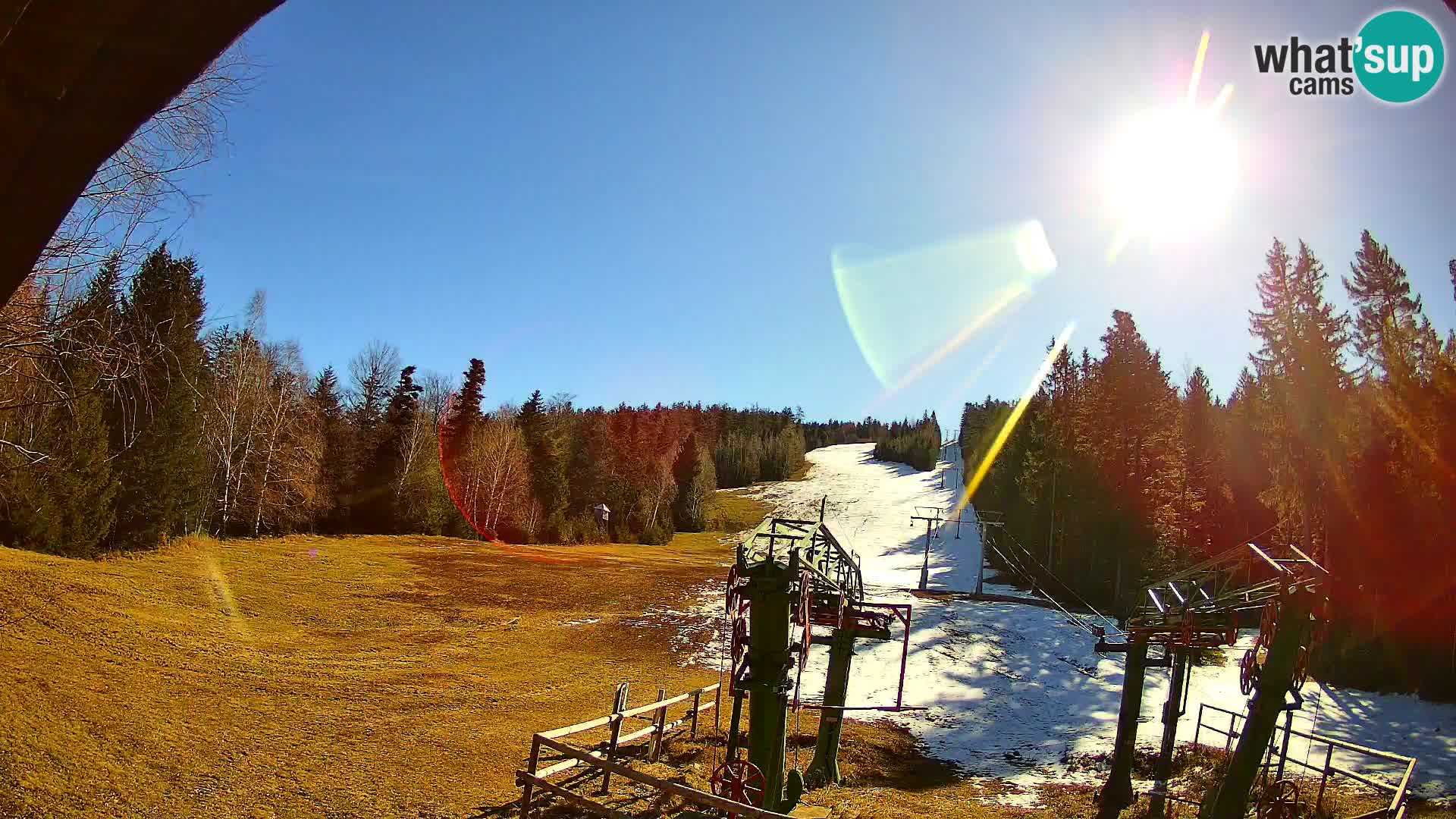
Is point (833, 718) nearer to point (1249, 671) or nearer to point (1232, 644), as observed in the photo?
point (1249, 671)

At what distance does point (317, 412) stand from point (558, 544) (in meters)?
21.5

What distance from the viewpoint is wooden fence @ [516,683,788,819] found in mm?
11127

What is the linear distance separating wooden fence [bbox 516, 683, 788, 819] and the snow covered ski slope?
7975 mm

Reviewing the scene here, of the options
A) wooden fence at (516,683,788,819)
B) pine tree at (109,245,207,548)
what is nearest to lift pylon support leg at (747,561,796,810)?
wooden fence at (516,683,788,819)

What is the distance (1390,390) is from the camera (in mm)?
26719

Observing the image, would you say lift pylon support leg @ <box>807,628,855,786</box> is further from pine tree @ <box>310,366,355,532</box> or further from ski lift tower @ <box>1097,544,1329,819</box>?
pine tree @ <box>310,366,355,532</box>

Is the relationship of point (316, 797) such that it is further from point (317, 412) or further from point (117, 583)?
point (317, 412)

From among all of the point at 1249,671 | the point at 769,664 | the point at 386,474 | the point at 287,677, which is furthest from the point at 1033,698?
the point at 386,474

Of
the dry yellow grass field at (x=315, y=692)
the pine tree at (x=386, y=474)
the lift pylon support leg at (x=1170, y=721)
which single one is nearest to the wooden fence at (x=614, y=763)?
the dry yellow grass field at (x=315, y=692)

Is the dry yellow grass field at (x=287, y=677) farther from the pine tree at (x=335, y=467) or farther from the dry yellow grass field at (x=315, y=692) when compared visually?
the pine tree at (x=335, y=467)

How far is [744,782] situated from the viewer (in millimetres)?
11375

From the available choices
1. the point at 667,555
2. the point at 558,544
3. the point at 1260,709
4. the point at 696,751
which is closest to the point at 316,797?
the point at 696,751

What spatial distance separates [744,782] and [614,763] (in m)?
2.45

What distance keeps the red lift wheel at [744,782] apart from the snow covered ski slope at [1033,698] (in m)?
10.2
